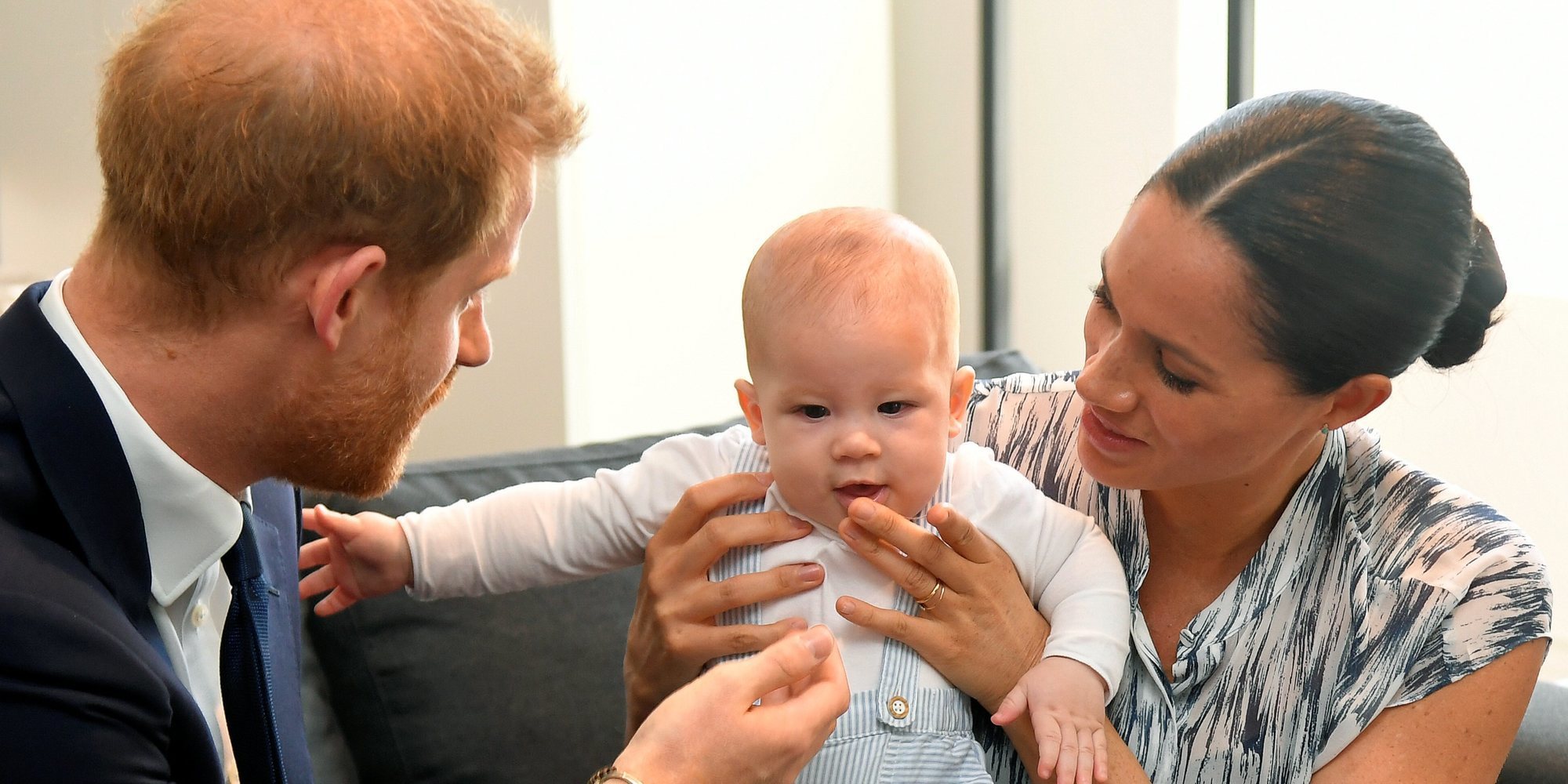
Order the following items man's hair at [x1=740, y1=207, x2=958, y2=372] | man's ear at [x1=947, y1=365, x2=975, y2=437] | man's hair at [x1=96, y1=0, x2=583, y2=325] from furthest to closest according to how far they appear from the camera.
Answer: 1. man's ear at [x1=947, y1=365, x2=975, y2=437]
2. man's hair at [x1=740, y1=207, x2=958, y2=372]
3. man's hair at [x1=96, y1=0, x2=583, y2=325]

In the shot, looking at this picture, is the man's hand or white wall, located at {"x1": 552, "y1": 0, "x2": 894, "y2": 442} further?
white wall, located at {"x1": 552, "y1": 0, "x2": 894, "y2": 442}

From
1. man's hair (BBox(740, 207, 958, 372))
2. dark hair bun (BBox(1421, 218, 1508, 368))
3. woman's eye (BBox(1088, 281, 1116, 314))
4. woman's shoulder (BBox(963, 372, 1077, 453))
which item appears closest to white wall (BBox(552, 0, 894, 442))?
woman's shoulder (BBox(963, 372, 1077, 453))

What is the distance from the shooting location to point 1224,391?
1.42 m

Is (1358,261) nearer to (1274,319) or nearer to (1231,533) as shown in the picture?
(1274,319)

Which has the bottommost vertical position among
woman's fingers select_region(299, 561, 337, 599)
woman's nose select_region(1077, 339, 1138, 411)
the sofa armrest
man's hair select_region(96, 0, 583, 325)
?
the sofa armrest

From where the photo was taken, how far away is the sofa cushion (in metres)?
1.94

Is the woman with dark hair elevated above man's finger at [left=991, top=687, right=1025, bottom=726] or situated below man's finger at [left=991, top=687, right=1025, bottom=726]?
above

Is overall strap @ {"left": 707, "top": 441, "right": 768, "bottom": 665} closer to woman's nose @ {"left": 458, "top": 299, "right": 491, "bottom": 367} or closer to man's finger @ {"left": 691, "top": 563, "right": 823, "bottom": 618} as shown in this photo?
man's finger @ {"left": 691, "top": 563, "right": 823, "bottom": 618}

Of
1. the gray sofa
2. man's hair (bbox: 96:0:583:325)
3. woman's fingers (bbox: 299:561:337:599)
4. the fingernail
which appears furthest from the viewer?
the gray sofa

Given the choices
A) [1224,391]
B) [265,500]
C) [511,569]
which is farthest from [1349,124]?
[265,500]

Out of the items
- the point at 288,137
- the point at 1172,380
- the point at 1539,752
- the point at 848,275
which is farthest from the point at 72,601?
the point at 1539,752

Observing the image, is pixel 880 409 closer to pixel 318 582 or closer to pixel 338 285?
pixel 338 285

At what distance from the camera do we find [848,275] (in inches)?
58.2

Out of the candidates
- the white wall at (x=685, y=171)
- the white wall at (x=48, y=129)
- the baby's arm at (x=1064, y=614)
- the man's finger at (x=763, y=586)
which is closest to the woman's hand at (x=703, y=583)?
the man's finger at (x=763, y=586)
